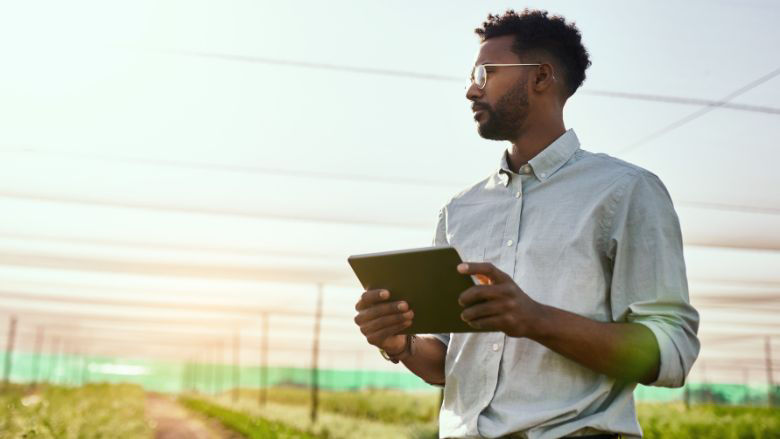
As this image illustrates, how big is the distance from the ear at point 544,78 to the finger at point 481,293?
2.45 feet

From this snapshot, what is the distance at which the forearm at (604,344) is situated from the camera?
5.60 ft

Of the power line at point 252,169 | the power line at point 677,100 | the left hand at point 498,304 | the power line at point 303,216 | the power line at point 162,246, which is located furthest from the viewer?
the power line at point 162,246

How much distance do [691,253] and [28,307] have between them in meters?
15.6

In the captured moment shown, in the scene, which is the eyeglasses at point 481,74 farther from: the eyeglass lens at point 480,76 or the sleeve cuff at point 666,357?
the sleeve cuff at point 666,357

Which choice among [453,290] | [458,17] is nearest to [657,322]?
[453,290]

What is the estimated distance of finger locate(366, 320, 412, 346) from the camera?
6.27 ft

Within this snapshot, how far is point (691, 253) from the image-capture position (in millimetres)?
10336

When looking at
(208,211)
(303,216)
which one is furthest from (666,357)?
(208,211)

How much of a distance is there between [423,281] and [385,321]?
164 mm

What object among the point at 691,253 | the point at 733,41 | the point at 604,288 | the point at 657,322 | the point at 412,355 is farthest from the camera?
the point at 691,253

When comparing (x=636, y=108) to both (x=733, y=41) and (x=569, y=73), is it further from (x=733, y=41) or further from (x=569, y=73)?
(x=569, y=73)

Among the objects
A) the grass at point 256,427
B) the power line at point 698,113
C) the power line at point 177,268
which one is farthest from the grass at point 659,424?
the power line at point 698,113

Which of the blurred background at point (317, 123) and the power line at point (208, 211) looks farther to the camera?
the power line at point (208, 211)

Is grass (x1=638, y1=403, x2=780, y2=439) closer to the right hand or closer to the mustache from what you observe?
the mustache
